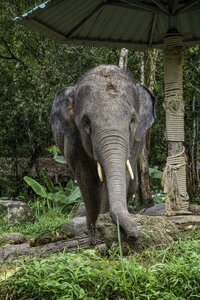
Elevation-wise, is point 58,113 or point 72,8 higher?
point 72,8

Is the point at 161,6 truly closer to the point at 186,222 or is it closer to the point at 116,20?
the point at 116,20

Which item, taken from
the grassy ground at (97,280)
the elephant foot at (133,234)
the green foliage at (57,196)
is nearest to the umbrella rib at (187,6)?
the elephant foot at (133,234)

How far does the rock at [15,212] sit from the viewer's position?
35.6ft

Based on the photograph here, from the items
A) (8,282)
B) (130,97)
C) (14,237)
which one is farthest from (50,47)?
(8,282)

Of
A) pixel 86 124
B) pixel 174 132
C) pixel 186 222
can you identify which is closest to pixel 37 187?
pixel 174 132

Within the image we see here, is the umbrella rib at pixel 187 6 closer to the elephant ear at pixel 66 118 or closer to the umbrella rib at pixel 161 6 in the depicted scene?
the umbrella rib at pixel 161 6

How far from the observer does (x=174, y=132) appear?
773 centimetres

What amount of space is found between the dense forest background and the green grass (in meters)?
8.87

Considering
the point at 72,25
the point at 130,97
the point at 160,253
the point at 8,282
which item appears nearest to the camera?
the point at 8,282

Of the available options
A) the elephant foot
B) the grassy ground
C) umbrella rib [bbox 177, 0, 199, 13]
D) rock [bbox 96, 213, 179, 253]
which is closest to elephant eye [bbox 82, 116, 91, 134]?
rock [bbox 96, 213, 179, 253]

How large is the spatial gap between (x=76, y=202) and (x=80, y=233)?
4.10 m

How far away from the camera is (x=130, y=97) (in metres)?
5.83

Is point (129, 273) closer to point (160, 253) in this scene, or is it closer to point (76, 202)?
point (160, 253)

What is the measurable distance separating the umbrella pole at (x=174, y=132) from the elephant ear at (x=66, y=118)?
1.89m
